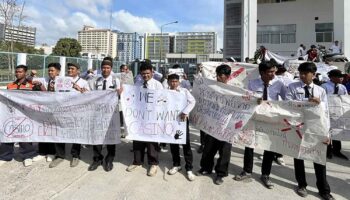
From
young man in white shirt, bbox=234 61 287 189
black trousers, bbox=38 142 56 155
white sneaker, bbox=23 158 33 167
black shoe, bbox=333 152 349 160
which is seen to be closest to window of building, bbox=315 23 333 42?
black shoe, bbox=333 152 349 160

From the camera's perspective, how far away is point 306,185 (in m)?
5.39

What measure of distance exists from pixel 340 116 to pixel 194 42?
10021cm

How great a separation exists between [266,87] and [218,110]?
2.79 ft

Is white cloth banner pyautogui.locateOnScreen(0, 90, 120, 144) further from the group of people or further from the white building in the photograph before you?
the white building

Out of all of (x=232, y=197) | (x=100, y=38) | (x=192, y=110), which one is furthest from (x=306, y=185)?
(x=100, y=38)

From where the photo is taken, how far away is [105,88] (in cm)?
658

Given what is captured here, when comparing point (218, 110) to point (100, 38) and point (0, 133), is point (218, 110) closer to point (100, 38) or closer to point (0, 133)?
point (0, 133)

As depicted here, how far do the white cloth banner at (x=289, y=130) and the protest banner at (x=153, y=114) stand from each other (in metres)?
1.05

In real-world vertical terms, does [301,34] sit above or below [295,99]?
above

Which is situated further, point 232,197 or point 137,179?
point 137,179

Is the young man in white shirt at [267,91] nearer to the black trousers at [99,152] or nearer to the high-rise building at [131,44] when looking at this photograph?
the black trousers at [99,152]

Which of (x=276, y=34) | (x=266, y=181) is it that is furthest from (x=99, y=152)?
(x=276, y=34)

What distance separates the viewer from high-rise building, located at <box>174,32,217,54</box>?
104938 millimetres

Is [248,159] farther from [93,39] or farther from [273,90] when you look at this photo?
[93,39]
